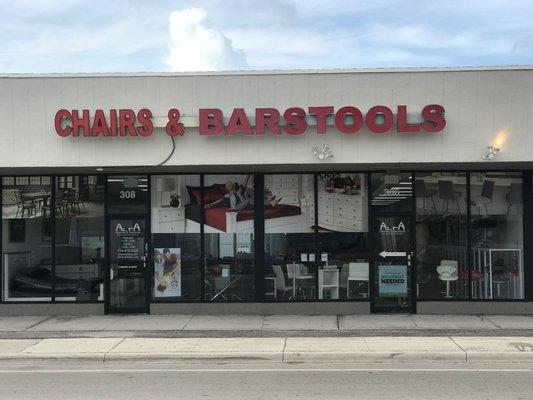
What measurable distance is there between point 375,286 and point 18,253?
8.31 meters

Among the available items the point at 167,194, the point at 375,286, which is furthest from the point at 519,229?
the point at 167,194

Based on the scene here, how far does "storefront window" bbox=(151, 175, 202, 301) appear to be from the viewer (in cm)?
1355

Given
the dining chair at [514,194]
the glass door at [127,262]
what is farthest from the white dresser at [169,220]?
the dining chair at [514,194]

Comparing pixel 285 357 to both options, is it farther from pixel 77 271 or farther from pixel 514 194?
pixel 514 194

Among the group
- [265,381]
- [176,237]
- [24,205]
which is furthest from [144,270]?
[265,381]

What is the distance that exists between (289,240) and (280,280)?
93cm

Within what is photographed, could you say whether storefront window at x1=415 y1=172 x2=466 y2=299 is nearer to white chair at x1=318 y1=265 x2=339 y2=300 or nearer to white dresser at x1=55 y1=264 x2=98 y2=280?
white chair at x1=318 y1=265 x2=339 y2=300

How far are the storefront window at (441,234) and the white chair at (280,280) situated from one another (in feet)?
9.77

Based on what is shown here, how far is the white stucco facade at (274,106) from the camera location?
11.9 metres

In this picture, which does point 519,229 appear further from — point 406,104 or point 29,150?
point 29,150

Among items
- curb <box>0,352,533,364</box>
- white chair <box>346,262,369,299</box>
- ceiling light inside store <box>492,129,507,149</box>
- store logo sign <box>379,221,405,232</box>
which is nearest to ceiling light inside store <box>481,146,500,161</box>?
ceiling light inside store <box>492,129,507,149</box>

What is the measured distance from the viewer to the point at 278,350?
994cm

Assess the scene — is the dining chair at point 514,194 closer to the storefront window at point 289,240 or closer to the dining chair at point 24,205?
the storefront window at point 289,240

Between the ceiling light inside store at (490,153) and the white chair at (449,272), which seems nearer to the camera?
the ceiling light inside store at (490,153)
